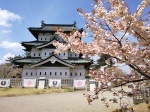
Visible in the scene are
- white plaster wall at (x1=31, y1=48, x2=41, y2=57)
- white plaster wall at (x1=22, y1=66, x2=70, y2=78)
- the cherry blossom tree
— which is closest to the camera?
the cherry blossom tree

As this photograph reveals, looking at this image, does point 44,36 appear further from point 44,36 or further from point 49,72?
point 49,72

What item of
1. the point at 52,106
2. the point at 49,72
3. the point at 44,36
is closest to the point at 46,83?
the point at 49,72

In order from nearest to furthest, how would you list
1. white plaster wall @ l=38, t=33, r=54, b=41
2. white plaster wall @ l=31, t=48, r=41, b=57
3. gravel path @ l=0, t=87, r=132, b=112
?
gravel path @ l=0, t=87, r=132, b=112, white plaster wall @ l=31, t=48, r=41, b=57, white plaster wall @ l=38, t=33, r=54, b=41

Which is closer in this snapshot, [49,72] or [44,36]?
[49,72]

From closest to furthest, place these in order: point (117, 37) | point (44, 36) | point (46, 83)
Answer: point (117, 37) → point (46, 83) → point (44, 36)

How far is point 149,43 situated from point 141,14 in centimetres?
82

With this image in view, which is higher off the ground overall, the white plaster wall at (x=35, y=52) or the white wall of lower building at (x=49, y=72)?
the white plaster wall at (x=35, y=52)

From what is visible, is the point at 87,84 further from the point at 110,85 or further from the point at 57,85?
the point at 110,85

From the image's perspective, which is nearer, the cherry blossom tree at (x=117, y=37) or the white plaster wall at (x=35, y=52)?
the cherry blossom tree at (x=117, y=37)

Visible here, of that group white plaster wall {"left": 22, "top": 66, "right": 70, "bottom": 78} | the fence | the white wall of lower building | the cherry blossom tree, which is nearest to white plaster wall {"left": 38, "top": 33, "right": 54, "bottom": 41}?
the white wall of lower building

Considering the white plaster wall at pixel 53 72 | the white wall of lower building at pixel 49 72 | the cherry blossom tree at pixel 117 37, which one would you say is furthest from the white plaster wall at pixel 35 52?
the cherry blossom tree at pixel 117 37

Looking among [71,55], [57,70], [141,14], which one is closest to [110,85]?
[141,14]

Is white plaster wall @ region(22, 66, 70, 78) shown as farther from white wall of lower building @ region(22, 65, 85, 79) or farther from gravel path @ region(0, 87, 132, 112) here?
gravel path @ region(0, 87, 132, 112)

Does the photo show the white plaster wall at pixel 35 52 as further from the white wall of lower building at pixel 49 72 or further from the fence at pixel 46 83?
the fence at pixel 46 83
